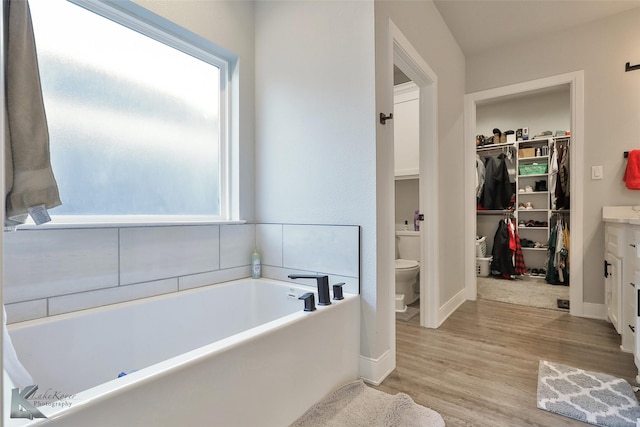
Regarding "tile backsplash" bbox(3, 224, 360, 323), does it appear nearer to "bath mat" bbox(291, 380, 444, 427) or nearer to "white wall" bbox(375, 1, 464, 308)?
"bath mat" bbox(291, 380, 444, 427)

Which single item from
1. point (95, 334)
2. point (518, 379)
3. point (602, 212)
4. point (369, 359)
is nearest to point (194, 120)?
point (95, 334)

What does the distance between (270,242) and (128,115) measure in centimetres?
111

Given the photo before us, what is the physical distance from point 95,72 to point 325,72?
1.21 metres

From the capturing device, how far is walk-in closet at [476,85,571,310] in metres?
4.03

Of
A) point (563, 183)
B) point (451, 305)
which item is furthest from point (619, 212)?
point (563, 183)

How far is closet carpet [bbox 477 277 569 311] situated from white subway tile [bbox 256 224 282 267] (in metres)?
2.48

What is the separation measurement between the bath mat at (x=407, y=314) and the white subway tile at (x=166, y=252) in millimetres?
1661

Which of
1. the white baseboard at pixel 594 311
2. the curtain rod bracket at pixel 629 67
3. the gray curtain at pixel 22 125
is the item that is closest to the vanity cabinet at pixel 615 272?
the white baseboard at pixel 594 311

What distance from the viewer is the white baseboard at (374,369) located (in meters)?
1.65

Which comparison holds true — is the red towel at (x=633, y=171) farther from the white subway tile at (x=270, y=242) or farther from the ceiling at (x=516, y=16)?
the white subway tile at (x=270, y=242)

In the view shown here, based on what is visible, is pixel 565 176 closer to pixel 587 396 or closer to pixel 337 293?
pixel 587 396

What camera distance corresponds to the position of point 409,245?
10.6 feet

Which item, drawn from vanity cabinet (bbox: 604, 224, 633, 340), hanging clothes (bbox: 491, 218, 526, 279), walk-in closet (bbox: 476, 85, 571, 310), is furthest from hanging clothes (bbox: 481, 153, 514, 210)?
vanity cabinet (bbox: 604, 224, 633, 340)

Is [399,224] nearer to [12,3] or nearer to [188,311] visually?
[188,311]
